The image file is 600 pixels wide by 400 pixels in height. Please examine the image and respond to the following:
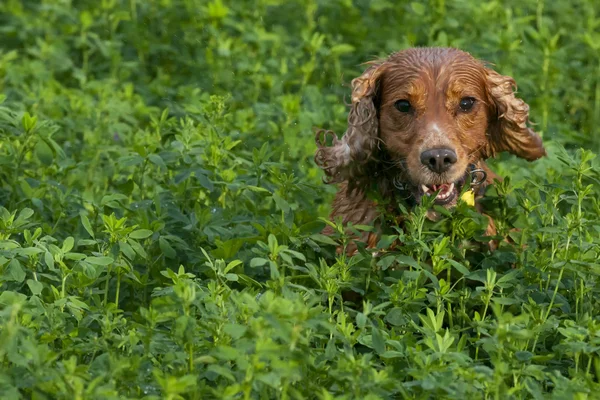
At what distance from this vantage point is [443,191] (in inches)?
228

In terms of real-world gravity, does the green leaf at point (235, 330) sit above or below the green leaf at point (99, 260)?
above

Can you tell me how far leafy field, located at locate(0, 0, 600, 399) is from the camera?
4.29 meters

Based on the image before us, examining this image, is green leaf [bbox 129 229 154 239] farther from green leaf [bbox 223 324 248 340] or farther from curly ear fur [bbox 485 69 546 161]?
curly ear fur [bbox 485 69 546 161]

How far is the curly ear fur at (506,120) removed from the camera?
6195 mm

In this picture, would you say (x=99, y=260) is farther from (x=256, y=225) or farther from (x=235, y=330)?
(x=235, y=330)

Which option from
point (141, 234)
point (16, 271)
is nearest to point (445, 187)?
point (141, 234)

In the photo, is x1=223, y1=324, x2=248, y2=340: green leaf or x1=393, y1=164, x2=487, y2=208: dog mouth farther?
x1=393, y1=164, x2=487, y2=208: dog mouth

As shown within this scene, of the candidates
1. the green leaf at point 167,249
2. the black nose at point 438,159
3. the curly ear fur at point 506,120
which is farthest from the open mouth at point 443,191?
the green leaf at point 167,249

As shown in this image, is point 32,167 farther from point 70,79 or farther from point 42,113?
point 70,79

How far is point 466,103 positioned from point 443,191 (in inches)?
18.1

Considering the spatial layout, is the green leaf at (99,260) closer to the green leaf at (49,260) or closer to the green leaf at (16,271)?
the green leaf at (49,260)

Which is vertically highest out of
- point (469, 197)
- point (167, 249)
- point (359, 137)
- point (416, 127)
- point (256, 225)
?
point (416, 127)

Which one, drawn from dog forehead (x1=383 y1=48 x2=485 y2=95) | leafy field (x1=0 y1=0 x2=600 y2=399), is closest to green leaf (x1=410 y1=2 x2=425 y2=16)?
leafy field (x1=0 y1=0 x2=600 y2=399)

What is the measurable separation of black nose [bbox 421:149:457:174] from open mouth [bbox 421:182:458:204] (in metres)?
0.11
